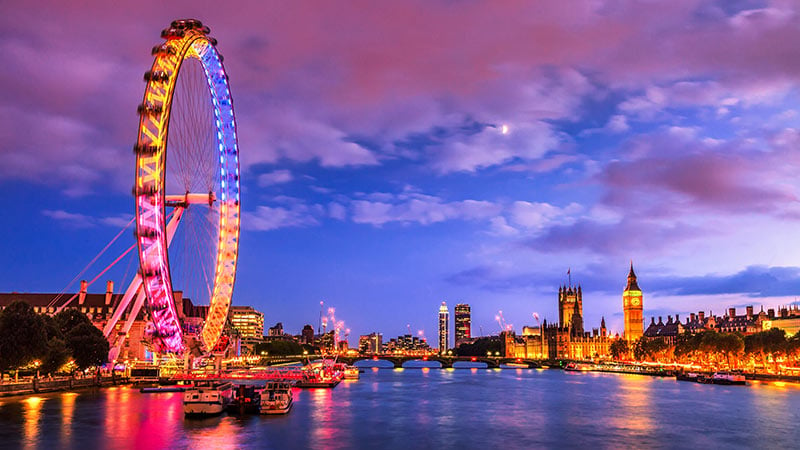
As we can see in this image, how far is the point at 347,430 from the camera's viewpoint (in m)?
61.0

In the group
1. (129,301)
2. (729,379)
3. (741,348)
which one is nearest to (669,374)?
(741,348)

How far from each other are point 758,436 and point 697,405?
26132 mm

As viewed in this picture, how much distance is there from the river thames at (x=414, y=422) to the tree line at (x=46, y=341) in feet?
14.0

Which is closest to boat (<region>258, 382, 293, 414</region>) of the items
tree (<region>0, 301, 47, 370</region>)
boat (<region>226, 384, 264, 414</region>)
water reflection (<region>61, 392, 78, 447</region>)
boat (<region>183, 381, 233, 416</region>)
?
boat (<region>226, 384, 264, 414</region>)

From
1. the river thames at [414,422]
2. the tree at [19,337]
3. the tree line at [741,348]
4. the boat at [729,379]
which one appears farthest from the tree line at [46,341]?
the tree line at [741,348]

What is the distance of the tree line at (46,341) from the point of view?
7438 cm

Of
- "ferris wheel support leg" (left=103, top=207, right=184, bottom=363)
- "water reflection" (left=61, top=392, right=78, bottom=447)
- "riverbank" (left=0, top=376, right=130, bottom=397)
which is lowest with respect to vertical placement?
"water reflection" (left=61, top=392, right=78, bottom=447)

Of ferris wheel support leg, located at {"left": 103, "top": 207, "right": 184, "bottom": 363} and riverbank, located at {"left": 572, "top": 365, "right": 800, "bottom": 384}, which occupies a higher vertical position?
ferris wheel support leg, located at {"left": 103, "top": 207, "right": 184, "bottom": 363}

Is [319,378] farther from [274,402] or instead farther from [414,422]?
[414,422]

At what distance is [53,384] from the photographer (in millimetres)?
87500

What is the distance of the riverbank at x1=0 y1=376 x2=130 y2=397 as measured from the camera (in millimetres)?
77425

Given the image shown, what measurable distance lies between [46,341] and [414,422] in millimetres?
40243

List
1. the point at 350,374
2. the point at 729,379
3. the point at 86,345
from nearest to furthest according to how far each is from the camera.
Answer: the point at 86,345, the point at 729,379, the point at 350,374

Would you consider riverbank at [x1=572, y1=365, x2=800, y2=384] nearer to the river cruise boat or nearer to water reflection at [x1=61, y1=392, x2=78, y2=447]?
the river cruise boat
